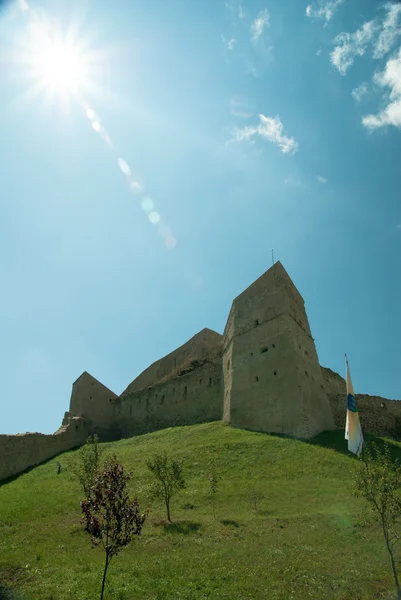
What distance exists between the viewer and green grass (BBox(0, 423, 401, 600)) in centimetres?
1137

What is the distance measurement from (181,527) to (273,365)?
→ 1987 centimetres

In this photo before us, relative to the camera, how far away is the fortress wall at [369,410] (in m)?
40.4

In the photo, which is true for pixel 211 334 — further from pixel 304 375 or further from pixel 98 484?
pixel 98 484

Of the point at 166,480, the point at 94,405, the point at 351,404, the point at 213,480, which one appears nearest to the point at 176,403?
the point at 94,405

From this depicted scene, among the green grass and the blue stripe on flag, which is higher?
the blue stripe on flag

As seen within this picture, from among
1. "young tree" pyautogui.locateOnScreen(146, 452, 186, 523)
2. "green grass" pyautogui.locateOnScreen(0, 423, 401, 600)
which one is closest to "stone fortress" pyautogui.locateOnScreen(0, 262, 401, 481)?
"green grass" pyautogui.locateOnScreen(0, 423, 401, 600)

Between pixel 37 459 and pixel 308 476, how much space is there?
25.6 m

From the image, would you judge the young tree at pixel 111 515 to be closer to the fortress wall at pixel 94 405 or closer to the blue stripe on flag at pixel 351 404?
the blue stripe on flag at pixel 351 404

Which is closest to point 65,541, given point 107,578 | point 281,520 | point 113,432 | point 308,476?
point 107,578

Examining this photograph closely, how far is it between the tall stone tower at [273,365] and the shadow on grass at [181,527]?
592 inches

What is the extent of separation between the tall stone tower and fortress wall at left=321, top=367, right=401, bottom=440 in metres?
4.90

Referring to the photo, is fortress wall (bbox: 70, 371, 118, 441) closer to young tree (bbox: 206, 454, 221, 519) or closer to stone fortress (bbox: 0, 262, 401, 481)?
stone fortress (bbox: 0, 262, 401, 481)

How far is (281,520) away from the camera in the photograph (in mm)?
17172

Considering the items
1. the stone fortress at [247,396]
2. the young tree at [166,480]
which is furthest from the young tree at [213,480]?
the stone fortress at [247,396]
